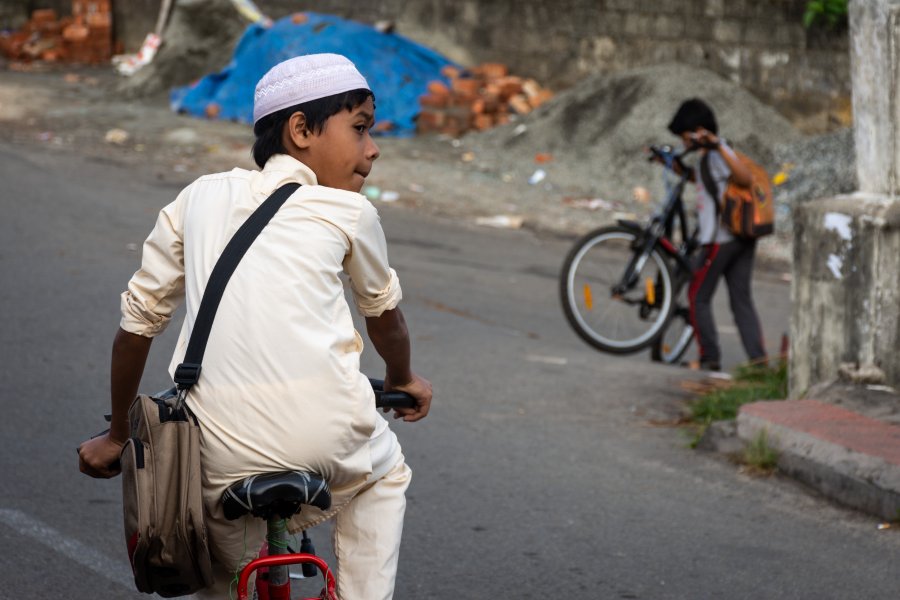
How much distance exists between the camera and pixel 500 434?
20.2 ft

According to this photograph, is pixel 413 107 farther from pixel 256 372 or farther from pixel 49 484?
pixel 256 372

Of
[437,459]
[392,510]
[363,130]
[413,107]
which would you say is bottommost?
[437,459]

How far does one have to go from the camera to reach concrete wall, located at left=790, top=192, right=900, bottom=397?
6.00 metres

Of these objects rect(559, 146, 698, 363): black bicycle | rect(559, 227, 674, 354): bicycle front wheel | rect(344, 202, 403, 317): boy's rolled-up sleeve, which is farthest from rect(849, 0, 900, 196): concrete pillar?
rect(344, 202, 403, 317): boy's rolled-up sleeve

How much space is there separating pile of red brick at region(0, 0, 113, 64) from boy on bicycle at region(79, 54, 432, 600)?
74.3 ft

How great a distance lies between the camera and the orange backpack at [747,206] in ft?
26.1

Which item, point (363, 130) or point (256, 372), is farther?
point (363, 130)

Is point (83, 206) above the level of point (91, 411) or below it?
above

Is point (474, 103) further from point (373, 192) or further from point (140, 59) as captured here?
point (140, 59)

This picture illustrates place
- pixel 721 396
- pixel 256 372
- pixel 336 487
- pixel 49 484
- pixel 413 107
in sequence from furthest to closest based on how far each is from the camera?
pixel 413 107 → pixel 721 396 → pixel 49 484 → pixel 336 487 → pixel 256 372

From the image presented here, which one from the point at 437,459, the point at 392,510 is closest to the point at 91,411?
the point at 437,459

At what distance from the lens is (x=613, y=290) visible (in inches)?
328

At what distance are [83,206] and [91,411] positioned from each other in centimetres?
572

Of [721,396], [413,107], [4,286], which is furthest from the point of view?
[413,107]
